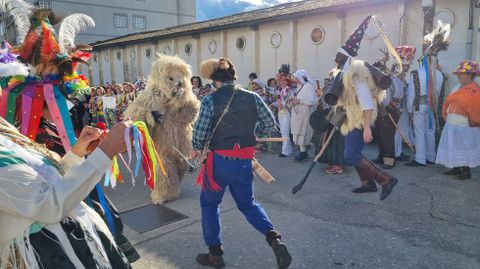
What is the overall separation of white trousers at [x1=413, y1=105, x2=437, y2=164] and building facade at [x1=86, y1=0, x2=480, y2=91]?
2032mm

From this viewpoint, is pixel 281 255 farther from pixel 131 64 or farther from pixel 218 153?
pixel 131 64

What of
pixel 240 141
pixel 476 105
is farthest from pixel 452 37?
pixel 240 141

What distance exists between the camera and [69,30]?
266cm

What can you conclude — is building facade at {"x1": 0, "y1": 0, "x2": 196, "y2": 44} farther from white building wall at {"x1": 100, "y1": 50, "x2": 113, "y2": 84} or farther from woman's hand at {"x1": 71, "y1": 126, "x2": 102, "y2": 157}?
woman's hand at {"x1": 71, "y1": 126, "x2": 102, "y2": 157}

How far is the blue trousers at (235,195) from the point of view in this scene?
314 cm

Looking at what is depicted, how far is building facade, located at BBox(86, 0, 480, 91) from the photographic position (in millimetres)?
8391

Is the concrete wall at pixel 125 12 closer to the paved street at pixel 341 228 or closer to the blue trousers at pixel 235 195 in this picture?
the paved street at pixel 341 228

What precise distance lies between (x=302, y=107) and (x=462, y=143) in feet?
9.62

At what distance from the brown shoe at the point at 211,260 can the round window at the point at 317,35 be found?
8906 millimetres

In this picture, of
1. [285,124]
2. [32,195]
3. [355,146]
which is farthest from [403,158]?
[32,195]

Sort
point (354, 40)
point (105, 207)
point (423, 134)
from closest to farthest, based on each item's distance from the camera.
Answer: point (105, 207) → point (354, 40) → point (423, 134)

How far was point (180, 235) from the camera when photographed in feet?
12.9

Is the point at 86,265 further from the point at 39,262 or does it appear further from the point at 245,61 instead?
the point at 245,61

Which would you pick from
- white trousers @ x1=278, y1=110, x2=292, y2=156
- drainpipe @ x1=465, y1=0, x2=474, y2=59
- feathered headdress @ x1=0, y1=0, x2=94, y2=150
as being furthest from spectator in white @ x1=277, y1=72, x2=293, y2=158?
feathered headdress @ x1=0, y1=0, x2=94, y2=150
